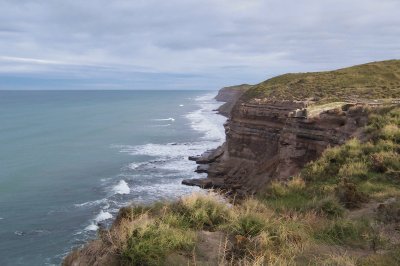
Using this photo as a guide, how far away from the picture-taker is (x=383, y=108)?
2208 centimetres

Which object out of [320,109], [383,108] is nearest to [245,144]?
[320,109]

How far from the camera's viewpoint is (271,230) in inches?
270

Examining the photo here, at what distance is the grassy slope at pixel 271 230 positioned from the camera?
6055mm

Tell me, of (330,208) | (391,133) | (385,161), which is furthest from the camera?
(391,133)

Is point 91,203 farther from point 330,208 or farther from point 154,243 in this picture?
point 154,243

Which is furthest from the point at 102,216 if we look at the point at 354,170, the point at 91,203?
the point at 354,170

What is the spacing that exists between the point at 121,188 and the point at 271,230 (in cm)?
3095

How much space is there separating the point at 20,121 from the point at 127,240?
9322 centimetres

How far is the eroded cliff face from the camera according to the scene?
23.9 metres

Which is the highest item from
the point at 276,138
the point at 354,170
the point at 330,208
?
the point at 354,170

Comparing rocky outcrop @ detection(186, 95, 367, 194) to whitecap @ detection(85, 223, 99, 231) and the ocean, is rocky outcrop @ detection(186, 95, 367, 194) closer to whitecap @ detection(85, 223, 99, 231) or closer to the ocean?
the ocean

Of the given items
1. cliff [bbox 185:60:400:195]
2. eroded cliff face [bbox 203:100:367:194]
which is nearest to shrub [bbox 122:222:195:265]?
cliff [bbox 185:60:400:195]

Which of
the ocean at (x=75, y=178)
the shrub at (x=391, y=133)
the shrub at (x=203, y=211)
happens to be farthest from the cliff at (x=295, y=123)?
the shrub at (x=203, y=211)

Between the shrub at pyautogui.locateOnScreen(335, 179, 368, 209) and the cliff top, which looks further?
the cliff top
